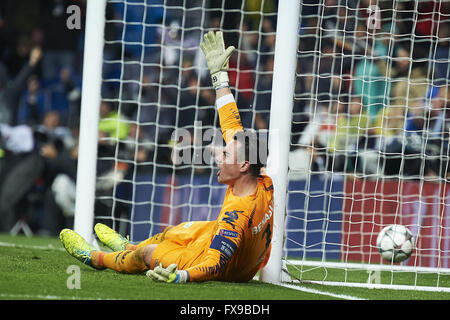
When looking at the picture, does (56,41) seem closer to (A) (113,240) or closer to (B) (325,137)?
(B) (325,137)

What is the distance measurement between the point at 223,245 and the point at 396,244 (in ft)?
8.63

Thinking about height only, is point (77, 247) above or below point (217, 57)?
below

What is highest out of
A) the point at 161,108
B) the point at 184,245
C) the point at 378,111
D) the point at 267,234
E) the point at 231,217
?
the point at 378,111

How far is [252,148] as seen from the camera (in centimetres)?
493

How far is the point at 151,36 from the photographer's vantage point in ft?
35.0

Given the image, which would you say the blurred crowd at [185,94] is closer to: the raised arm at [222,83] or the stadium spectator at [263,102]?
the stadium spectator at [263,102]

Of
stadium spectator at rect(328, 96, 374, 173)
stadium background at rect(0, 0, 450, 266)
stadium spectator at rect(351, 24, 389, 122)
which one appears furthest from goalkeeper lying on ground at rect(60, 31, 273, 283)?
stadium spectator at rect(351, 24, 389, 122)

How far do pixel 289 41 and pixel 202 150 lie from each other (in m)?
3.61

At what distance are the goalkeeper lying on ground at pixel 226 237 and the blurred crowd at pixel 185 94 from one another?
2.48m

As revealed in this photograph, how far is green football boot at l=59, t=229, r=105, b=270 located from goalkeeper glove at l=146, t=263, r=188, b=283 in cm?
84

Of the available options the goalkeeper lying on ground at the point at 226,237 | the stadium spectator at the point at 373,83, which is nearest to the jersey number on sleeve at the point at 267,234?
the goalkeeper lying on ground at the point at 226,237

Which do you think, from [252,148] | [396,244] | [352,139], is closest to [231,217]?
[252,148]

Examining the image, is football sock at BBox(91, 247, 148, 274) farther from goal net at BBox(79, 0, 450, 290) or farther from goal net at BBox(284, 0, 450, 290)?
goal net at BBox(284, 0, 450, 290)

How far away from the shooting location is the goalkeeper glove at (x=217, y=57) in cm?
523
